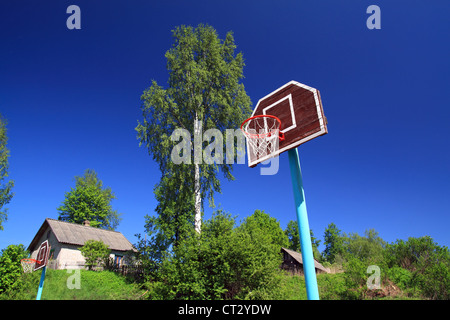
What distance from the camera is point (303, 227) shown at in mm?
5062

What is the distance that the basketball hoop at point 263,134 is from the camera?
6222mm

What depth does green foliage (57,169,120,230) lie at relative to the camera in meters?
34.7

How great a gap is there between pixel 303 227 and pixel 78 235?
86.2 feet

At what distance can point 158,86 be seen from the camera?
17.1 metres

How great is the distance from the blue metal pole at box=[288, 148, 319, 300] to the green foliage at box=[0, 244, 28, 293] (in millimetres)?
17088

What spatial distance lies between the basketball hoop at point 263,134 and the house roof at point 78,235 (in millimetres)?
23401

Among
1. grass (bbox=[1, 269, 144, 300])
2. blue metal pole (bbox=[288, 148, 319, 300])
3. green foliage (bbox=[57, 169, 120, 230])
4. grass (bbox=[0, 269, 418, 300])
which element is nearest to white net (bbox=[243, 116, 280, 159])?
blue metal pole (bbox=[288, 148, 319, 300])

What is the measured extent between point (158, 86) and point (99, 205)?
27645mm

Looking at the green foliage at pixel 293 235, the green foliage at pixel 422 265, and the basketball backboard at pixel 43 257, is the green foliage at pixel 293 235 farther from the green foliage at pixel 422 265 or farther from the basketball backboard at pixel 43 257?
the basketball backboard at pixel 43 257

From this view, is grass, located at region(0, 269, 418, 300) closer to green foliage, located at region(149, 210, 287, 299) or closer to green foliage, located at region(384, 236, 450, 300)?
green foliage, located at region(384, 236, 450, 300)

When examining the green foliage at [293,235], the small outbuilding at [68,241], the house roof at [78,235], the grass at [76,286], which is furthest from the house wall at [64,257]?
the green foliage at [293,235]

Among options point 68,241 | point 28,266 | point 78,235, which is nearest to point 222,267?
point 28,266
